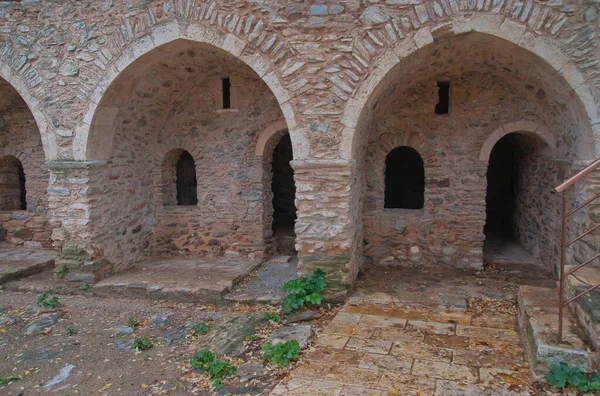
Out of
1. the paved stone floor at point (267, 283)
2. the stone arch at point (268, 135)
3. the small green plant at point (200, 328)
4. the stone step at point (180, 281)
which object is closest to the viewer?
the small green plant at point (200, 328)

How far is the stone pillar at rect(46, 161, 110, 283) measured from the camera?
21.4 feet

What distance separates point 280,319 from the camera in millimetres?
5320

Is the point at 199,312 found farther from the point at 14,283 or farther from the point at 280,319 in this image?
the point at 14,283

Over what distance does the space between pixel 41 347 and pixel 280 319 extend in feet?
8.62

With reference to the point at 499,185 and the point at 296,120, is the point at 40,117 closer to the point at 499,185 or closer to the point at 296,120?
the point at 296,120

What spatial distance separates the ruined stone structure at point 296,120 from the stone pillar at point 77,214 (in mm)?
24

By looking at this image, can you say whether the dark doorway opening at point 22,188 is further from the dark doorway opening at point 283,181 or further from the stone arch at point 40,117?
the dark doorway opening at point 283,181

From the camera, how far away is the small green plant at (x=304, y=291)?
5.37 meters

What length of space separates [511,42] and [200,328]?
4.72 m

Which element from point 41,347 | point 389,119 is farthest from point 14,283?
point 389,119

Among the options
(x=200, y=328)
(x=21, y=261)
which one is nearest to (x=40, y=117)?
(x=21, y=261)

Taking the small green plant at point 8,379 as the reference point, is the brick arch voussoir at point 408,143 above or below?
above

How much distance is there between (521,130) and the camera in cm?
665

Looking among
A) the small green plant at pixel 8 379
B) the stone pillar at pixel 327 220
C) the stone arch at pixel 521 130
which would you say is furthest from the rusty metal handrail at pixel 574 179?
the small green plant at pixel 8 379
